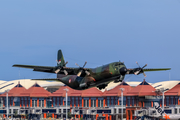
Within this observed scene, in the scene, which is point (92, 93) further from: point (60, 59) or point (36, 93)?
point (60, 59)

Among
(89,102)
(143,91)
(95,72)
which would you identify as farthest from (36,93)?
(95,72)

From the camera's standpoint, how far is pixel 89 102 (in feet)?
593

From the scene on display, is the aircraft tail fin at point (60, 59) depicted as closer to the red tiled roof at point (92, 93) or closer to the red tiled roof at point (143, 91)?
the red tiled roof at point (143, 91)

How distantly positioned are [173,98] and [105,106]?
33.5 meters

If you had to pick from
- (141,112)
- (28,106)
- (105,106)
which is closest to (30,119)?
(28,106)

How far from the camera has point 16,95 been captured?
197 metres

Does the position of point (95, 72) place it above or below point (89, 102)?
above

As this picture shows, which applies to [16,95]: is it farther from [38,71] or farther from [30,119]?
[38,71]

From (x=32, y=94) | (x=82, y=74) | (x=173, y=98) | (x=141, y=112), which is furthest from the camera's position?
(x=32, y=94)

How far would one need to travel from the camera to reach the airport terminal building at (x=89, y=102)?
16738 centimetres

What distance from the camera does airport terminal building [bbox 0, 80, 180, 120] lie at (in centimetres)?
16738

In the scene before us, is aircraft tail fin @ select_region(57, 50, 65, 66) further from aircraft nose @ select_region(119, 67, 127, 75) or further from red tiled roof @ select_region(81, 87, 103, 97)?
red tiled roof @ select_region(81, 87, 103, 97)

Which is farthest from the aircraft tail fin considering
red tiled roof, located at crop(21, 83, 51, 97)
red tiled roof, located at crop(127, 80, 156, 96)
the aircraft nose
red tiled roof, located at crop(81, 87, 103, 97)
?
red tiled roof, located at crop(21, 83, 51, 97)

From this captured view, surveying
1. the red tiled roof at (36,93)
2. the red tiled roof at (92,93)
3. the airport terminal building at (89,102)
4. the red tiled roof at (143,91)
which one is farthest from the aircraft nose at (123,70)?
the red tiled roof at (36,93)
